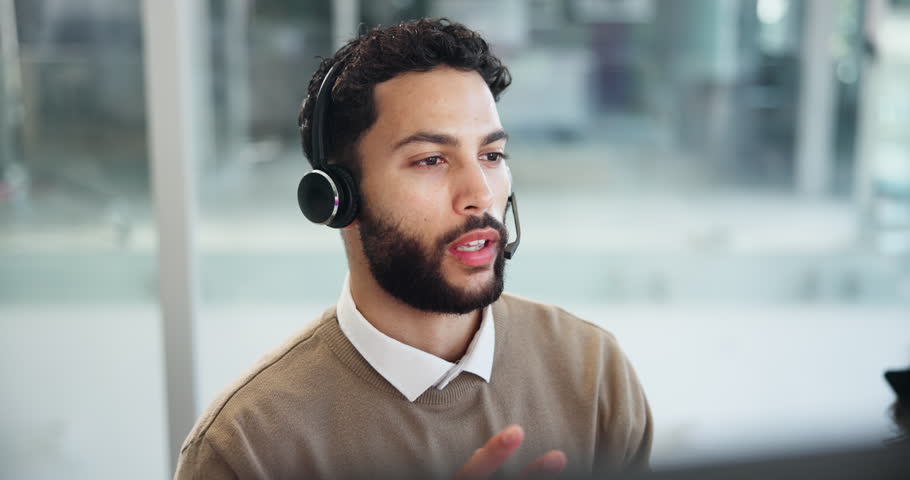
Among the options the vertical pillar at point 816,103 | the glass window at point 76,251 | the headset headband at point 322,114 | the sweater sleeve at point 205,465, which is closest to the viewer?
the sweater sleeve at point 205,465

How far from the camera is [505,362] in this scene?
3.82ft

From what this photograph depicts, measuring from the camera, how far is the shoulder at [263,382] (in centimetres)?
104

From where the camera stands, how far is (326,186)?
106 centimetres

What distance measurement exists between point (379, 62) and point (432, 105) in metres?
0.09

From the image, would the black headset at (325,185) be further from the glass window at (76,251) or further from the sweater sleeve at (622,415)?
the glass window at (76,251)

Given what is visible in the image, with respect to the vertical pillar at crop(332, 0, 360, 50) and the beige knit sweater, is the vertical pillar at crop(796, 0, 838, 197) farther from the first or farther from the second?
the beige knit sweater

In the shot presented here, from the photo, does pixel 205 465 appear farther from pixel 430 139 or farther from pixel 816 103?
pixel 816 103

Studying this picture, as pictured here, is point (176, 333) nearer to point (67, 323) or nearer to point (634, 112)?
point (67, 323)

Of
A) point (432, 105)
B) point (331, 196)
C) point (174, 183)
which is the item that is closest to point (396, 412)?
point (331, 196)

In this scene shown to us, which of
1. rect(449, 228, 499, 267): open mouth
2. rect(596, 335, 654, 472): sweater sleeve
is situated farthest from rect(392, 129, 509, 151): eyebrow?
rect(596, 335, 654, 472): sweater sleeve

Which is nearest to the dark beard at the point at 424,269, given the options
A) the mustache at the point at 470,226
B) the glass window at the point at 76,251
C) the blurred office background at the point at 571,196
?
the mustache at the point at 470,226

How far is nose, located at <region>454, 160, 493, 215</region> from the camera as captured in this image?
1040 mm

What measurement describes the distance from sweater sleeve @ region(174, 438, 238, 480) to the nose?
400mm

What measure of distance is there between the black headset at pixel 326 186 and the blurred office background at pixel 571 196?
1.53 meters
